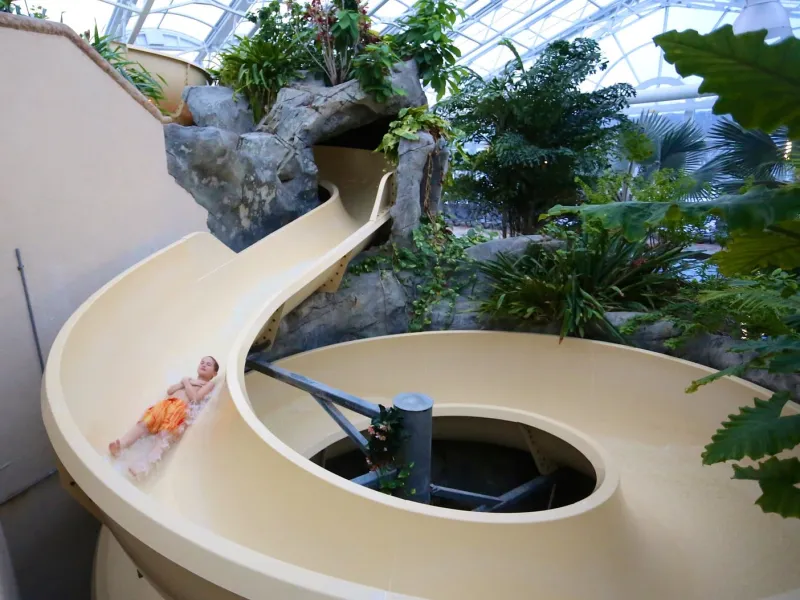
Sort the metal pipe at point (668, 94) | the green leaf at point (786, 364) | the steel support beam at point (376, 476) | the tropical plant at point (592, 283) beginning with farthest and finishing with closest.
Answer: the metal pipe at point (668, 94) < the tropical plant at point (592, 283) < the steel support beam at point (376, 476) < the green leaf at point (786, 364)

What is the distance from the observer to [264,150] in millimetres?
5613

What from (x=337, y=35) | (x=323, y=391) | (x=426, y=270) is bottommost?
(x=323, y=391)

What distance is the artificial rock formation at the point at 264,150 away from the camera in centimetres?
468

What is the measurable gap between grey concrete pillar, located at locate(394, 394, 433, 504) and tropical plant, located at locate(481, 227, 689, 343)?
185 centimetres

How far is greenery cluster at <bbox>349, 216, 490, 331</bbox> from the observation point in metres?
5.29

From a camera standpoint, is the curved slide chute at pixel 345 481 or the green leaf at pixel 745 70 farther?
the curved slide chute at pixel 345 481

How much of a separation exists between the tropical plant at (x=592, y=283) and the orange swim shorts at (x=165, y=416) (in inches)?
115

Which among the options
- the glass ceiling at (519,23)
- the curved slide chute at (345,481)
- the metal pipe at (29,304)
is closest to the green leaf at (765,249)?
the curved slide chute at (345,481)

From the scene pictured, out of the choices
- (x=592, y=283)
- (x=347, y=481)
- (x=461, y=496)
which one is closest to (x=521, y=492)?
(x=461, y=496)

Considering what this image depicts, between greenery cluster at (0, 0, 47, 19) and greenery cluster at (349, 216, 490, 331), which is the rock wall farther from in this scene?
greenery cluster at (0, 0, 47, 19)

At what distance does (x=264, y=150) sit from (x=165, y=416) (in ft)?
12.3

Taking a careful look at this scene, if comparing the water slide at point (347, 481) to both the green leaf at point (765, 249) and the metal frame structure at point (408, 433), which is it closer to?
the metal frame structure at point (408, 433)

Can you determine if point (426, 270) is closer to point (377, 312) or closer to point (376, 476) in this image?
point (377, 312)

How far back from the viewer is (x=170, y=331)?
349 cm
